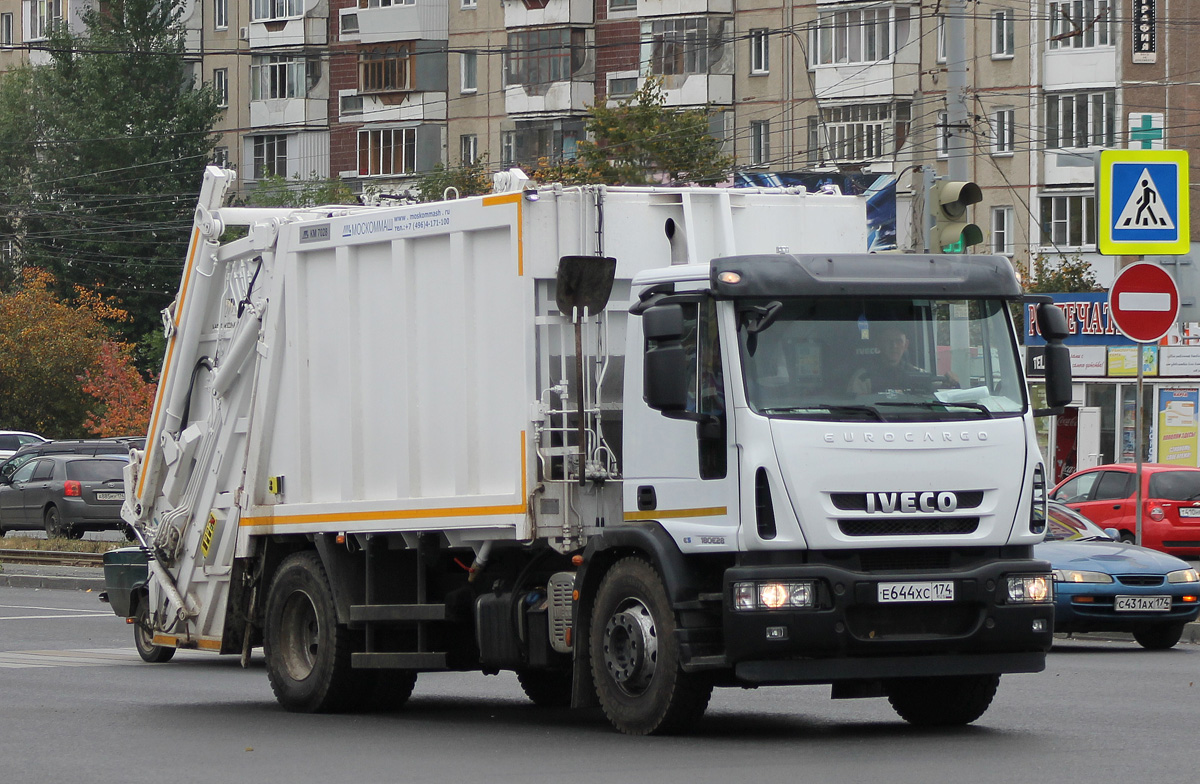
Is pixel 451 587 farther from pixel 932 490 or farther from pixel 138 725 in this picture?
pixel 932 490

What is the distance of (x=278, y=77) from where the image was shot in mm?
73688

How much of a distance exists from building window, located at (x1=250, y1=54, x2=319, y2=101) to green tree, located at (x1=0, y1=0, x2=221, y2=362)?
1745mm

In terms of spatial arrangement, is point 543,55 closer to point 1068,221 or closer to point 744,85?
point 744,85

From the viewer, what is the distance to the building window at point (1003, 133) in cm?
5966

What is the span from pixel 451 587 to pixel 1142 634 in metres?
8.34

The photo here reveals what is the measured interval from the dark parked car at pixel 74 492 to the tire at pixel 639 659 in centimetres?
2611

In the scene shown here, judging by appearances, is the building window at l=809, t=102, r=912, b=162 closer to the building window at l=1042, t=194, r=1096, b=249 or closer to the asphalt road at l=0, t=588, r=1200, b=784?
the building window at l=1042, t=194, r=1096, b=249

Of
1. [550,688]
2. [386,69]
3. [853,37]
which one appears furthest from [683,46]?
[550,688]

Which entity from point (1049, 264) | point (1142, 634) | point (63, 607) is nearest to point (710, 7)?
point (1049, 264)

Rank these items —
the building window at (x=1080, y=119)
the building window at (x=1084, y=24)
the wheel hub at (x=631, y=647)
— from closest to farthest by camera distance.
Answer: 1. the wheel hub at (x=631, y=647)
2. the building window at (x=1084, y=24)
3. the building window at (x=1080, y=119)

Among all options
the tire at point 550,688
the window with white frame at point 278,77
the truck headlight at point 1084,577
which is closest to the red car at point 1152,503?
the truck headlight at point 1084,577

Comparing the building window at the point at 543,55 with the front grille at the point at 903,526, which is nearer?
the front grille at the point at 903,526

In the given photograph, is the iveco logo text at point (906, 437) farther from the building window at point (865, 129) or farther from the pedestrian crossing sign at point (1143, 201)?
the building window at point (865, 129)

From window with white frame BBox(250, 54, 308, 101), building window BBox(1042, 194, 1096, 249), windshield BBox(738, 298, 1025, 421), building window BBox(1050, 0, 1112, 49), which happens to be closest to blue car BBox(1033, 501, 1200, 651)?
windshield BBox(738, 298, 1025, 421)
